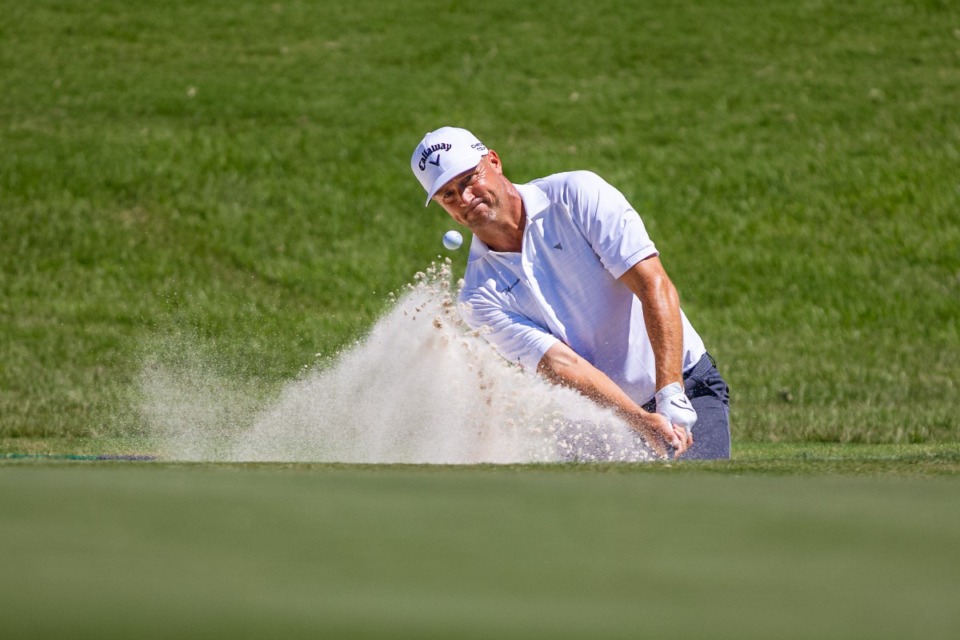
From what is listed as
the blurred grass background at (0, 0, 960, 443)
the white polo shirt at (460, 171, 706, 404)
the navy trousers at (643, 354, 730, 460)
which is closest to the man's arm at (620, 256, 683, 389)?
the white polo shirt at (460, 171, 706, 404)

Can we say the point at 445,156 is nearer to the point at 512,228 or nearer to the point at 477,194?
the point at 477,194

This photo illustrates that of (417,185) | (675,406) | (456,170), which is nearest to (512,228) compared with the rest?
(456,170)

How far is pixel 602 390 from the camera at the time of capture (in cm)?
510

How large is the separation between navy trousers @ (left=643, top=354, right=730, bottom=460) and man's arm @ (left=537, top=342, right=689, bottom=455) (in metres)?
0.22

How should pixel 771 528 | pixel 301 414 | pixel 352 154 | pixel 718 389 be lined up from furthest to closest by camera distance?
pixel 352 154 < pixel 301 414 < pixel 718 389 < pixel 771 528

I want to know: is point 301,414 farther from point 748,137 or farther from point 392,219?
point 748,137

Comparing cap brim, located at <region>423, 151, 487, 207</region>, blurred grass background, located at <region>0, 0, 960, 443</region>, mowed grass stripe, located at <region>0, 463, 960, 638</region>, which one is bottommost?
blurred grass background, located at <region>0, 0, 960, 443</region>

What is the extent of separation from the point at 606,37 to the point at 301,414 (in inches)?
429

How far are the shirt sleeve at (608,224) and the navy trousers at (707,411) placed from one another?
0.62 m

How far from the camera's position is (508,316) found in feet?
17.6

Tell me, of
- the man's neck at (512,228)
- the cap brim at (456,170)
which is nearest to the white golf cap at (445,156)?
the cap brim at (456,170)

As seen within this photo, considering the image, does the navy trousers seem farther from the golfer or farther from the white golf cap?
the white golf cap

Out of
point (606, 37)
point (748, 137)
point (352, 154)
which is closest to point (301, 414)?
point (352, 154)

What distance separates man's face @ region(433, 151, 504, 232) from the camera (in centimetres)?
523
